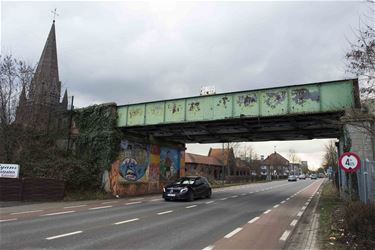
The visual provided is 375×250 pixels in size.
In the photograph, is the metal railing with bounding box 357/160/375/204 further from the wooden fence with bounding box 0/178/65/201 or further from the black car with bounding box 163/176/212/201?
the wooden fence with bounding box 0/178/65/201

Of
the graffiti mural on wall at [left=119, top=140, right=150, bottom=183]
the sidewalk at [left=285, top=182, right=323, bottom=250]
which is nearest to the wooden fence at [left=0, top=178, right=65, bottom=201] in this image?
the graffiti mural on wall at [left=119, top=140, right=150, bottom=183]

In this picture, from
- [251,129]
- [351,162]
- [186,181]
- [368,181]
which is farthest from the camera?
[251,129]

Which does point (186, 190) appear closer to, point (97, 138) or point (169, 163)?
point (97, 138)

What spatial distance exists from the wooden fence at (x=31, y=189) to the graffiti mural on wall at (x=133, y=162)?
6.13 m

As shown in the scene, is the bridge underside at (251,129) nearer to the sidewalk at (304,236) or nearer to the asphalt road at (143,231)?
the asphalt road at (143,231)

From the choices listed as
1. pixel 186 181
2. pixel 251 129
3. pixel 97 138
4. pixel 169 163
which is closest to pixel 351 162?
pixel 186 181

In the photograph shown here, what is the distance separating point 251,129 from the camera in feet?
83.3

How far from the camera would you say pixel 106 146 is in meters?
25.8

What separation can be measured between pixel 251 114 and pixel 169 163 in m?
13.6

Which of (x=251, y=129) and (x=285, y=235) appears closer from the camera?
(x=285, y=235)

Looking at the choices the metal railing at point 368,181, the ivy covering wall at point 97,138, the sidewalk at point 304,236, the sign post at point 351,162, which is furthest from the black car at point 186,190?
the sign post at point 351,162

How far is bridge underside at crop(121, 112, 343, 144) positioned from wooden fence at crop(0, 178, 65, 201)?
26.8 feet

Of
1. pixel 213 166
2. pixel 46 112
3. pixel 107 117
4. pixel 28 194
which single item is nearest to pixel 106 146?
pixel 107 117

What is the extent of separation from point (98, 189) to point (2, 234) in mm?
15865
